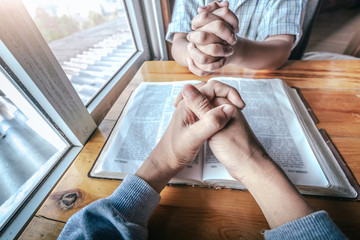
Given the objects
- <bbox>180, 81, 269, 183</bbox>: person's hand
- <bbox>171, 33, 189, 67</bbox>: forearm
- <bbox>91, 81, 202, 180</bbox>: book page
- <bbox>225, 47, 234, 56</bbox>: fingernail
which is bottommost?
<bbox>91, 81, 202, 180</bbox>: book page

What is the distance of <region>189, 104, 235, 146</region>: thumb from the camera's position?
315 mm

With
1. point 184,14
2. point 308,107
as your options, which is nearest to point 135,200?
point 308,107

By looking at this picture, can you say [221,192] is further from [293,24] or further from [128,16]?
[128,16]

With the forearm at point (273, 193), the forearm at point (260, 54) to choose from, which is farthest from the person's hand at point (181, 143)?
the forearm at point (260, 54)

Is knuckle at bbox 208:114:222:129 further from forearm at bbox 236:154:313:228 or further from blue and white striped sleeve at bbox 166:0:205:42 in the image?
blue and white striped sleeve at bbox 166:0:205:42

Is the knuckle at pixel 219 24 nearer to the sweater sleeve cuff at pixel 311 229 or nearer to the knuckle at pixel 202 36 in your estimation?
the knuckle at pixel 202 36

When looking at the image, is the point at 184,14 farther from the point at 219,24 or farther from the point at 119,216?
the point at 119,216

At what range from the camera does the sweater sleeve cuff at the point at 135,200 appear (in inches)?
11.4

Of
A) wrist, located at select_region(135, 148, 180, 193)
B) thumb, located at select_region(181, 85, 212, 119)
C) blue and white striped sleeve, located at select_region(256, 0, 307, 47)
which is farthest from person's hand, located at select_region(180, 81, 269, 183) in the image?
blue and white striped sleeve, located at select_region(256, 0, 307, 47)

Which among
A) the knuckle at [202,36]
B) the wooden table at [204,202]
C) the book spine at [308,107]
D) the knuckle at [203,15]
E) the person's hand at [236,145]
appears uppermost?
the knuckle at [203,15]

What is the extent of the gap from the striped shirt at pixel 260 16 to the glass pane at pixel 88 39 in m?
0.31

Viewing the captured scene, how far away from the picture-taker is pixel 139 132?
446mm

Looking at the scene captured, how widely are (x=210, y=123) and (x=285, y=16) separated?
1.98ft

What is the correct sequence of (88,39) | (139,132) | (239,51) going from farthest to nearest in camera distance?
(88,39) → (239,51) → (139,132)
